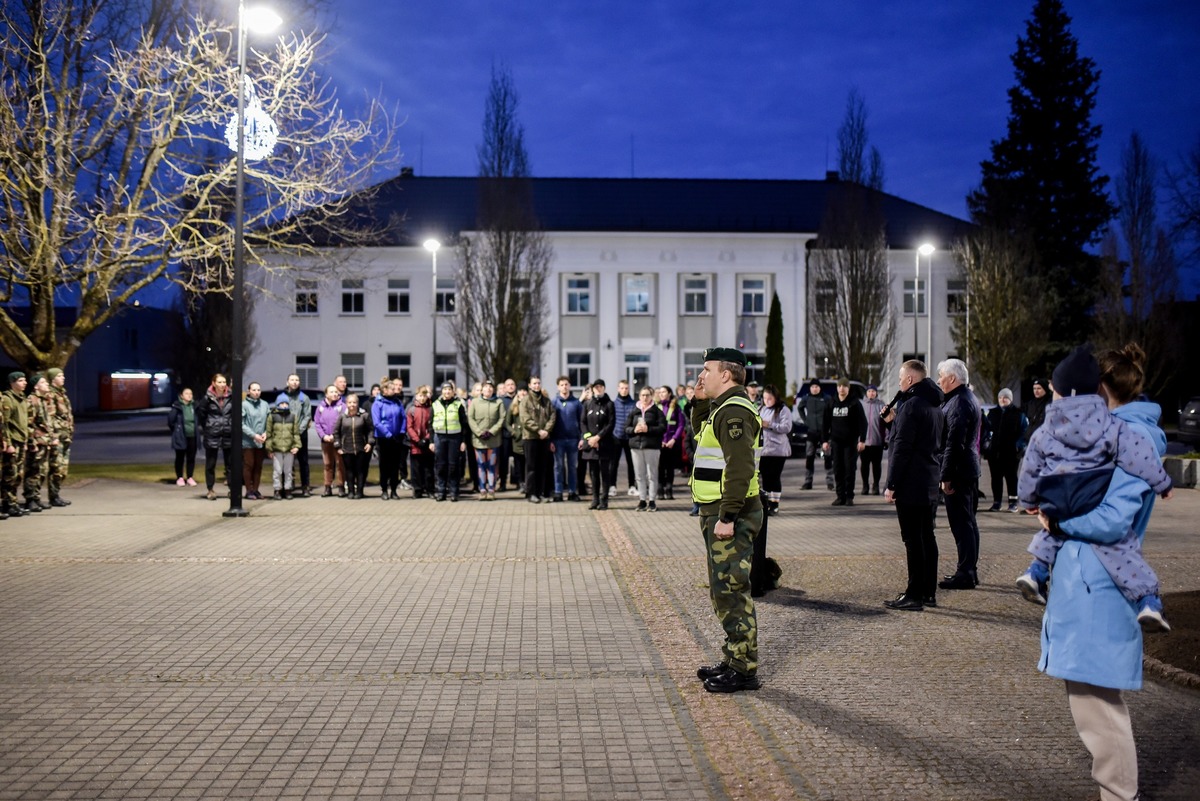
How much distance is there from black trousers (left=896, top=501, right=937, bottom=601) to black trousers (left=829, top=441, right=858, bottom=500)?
27.1 ft

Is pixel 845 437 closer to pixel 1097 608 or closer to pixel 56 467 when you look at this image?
pixel 56 467

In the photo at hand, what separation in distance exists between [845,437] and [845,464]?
0.47 meters

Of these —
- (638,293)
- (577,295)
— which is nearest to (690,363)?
(638,293)

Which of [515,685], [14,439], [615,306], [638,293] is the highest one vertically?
[638,293]

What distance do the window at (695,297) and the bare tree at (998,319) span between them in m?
12.4

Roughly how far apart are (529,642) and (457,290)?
36.0 metres

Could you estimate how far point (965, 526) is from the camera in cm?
948

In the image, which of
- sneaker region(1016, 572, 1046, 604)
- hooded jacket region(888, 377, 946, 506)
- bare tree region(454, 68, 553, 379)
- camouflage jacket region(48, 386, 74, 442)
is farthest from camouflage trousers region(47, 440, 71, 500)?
bare tree region(454, 68, 553, 379)

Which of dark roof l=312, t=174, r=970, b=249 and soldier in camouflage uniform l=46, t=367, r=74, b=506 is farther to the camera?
dark roof l=312, t=174, r=970, b=249

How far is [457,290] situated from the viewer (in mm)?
42406

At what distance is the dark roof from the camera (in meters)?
51.3

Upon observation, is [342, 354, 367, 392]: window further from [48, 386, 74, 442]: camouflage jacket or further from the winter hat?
the winter hat

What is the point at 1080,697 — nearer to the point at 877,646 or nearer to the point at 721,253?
the point at 877,646

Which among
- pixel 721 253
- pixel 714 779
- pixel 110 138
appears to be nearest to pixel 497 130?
pixel 721 253
